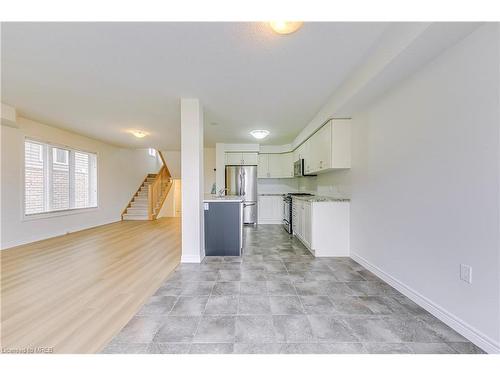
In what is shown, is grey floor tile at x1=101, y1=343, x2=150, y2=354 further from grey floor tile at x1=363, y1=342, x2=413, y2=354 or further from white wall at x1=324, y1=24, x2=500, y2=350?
white wall at x1=324, y1=24, x2=500, y2=350

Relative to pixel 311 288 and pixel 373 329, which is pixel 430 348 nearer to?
pixel 373 329

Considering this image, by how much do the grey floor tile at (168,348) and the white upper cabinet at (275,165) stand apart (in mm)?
5333

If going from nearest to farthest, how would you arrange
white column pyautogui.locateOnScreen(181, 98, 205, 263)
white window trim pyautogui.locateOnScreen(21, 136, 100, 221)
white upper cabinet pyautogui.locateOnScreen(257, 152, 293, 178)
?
white column pyautogui.locateOnScreen(181, 98, 205, 263), white window trim pyautogui.locateOnScreen(21, 136, 100, 221), white upper cabinet pyautogui.locateOnScreen(257, 152, 293, 178)

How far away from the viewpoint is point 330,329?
168 centimetres

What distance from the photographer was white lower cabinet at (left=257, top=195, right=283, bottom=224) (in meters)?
6.61

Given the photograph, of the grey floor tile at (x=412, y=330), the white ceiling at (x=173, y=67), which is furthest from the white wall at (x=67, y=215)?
the grey floor tile at (x=412, y=330)

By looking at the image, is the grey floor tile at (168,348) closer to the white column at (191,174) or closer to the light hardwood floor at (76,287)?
the light hardwood floor at (76,287)

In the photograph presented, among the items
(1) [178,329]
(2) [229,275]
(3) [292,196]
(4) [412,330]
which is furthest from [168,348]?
(3) [292,196]

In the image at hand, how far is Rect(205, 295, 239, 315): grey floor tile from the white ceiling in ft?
8.08

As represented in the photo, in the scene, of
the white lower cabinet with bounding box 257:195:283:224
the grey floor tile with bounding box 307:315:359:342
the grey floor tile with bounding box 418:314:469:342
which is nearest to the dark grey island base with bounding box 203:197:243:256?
the grey floor tile with bounding box 307:315:359:342

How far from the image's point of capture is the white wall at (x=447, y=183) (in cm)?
145

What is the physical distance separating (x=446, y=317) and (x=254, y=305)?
1.58 meters
